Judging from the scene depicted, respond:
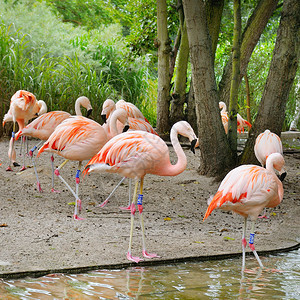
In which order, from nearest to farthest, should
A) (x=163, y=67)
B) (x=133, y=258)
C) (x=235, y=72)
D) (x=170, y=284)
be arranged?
1. (x=170, y=284)
2. (x=133, y=258)
3. (x=235, y=72)
4. (x=163, y=67)

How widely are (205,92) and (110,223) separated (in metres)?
2.45

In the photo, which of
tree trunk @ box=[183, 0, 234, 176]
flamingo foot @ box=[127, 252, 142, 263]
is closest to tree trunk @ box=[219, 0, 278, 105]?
tree trunk @ box=[183, 0, 234, 176]

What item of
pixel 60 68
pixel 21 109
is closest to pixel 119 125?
pixel 21 109

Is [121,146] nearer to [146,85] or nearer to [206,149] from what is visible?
[206,149]

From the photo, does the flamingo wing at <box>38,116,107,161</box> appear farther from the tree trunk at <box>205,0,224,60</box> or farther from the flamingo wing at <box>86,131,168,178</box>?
the tree trunk at <box>205,0,224,60</box>

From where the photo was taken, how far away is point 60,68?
38.9ft

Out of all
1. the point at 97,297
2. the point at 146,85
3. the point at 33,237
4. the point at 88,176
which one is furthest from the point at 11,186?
the point at 146,85

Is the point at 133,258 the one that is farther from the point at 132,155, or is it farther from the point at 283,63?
the point at 283,63

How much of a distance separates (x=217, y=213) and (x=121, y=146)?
1.97 meters

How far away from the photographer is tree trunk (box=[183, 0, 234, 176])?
Result: 6.54m

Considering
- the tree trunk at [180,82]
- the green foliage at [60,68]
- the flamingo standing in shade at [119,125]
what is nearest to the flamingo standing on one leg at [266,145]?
the flamingo standing in shade at [119,125]

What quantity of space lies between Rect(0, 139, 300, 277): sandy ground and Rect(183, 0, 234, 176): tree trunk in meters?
0.37

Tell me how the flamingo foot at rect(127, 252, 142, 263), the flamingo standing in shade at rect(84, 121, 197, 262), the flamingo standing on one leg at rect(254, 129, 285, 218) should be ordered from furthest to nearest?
the flamingo standing on one leg at rect(254, 129, 285, 218)
the flamingo standing in shade at rect(84, 121, 197, 262)
the flamingo foot at rect(127, 252, 142, 263)

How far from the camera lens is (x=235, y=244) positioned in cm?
451
